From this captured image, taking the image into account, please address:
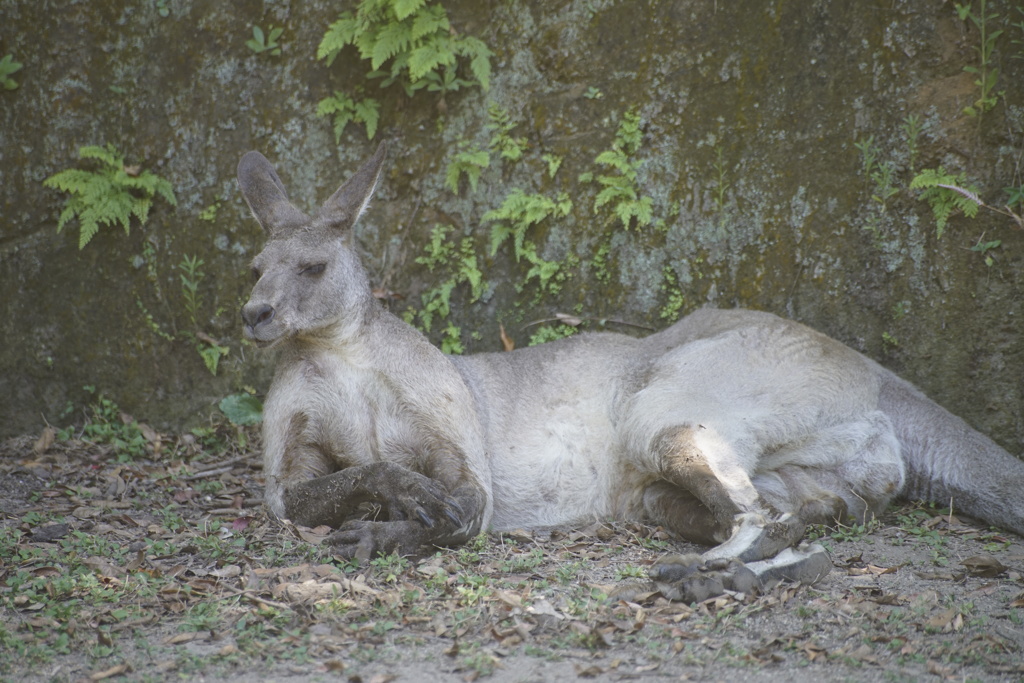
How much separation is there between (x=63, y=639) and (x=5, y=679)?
13.1 inches

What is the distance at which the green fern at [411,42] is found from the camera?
7719 mm

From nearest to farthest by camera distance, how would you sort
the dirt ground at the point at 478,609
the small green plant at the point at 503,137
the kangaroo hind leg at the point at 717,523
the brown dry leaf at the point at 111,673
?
1. the brown dry leaf at the point at 111,673
2. the dirt ground at the point at 478,609
3. the kangaroo hind leg at the point at 717,523
4. the small green plant at the point at 503,137

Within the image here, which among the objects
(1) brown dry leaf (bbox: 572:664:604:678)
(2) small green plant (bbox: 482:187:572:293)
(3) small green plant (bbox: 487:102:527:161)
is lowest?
(1) brown dry leaf (bbox: 572:664:604:678)

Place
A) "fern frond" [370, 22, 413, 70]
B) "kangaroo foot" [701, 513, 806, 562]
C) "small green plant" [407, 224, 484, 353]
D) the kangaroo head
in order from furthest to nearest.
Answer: "small green plant" [407, 224, 484, 353], "fern frond" [370, 22, 413, 70], the kangaroo head, "kangaroo foot" [701, 513, 806, 562]

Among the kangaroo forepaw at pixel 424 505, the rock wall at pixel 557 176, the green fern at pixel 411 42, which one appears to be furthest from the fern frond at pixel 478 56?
the kangaroo forepaw at pixel 424 505

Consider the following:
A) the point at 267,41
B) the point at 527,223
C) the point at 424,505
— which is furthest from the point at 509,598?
the point at 267,41

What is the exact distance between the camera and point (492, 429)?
6395mm

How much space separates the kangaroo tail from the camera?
5.71 metres

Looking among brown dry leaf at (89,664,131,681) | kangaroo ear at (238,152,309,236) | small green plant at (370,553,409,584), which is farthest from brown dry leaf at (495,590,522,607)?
kangaroo ear at (238,152,309,236)

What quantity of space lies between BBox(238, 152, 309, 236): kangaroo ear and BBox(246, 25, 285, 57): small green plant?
1867 mm

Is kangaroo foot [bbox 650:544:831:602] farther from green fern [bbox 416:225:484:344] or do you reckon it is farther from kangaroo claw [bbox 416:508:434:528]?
green fern [bbox 416:225:484:344]

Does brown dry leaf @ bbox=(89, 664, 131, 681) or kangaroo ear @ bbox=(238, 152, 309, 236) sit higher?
kangaroo ear @ bbox=(238, 152, 309, 236)

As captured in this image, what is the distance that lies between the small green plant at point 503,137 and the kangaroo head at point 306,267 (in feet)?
5.97

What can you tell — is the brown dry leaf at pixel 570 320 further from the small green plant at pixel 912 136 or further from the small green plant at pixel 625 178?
the small green plant at pixel 912 136
